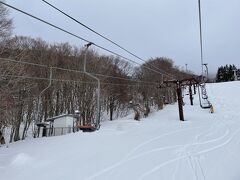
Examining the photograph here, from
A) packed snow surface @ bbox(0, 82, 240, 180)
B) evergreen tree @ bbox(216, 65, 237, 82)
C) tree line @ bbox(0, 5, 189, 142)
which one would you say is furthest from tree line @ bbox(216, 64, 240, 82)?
packed snow surface @ bbox(0, 82, 240, 180)

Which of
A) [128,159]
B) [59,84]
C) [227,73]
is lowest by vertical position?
[128,159]

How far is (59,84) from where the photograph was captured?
36031 millimetres

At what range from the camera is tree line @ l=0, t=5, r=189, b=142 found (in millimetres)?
23047

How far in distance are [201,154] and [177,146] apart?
1823 mm

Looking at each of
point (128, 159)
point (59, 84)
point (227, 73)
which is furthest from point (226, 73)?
point (128, 159)

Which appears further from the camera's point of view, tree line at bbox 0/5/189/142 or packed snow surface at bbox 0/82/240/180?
tree line at bbox 0/5/189/142

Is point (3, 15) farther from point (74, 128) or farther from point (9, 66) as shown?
point (74, 128)

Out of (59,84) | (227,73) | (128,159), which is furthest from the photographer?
(227,73)

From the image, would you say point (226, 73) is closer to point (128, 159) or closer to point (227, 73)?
point (227, 73)

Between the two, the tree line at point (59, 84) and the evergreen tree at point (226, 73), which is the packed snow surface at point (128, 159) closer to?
the tree line at point (59, 84)

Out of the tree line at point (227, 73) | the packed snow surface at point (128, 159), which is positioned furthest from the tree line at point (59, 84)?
the tree line at point (227, 73)

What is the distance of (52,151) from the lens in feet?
43.0

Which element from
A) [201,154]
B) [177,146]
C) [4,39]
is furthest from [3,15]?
[201,154]

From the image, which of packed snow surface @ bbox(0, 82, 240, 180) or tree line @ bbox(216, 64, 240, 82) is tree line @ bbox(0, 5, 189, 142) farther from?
tree line @ bbox(216, 64, 240, 82)
